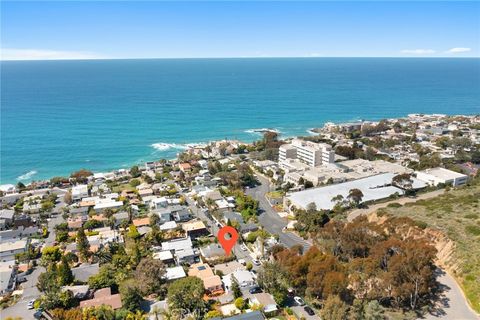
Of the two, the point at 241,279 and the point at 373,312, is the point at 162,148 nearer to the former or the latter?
the point at 241,279

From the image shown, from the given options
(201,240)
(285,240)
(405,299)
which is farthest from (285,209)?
(405,299)

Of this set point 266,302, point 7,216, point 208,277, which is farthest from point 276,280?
point 7,216

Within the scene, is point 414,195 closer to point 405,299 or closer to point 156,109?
point 405,299

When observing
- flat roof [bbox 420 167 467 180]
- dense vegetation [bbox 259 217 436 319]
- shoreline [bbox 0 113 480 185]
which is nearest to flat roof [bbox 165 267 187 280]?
dense vegetation [bbox 259 217 436 319]

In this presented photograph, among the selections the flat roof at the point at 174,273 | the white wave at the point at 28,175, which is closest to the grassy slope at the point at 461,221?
the flat roof at the point at 174,273

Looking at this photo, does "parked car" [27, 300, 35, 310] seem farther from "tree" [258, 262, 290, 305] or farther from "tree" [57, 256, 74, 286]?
"tree" [258, 262, 290, 305]
